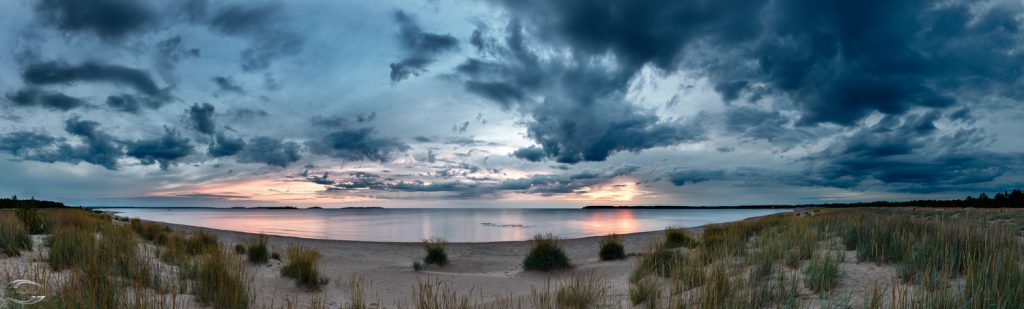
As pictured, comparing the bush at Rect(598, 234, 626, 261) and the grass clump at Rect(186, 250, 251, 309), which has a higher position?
the grass clump at Rect(186, 250, 251, 309)

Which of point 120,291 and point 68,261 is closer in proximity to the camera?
point 120,291

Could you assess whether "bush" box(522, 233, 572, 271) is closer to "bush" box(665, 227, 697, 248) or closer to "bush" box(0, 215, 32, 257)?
"bush" box(665, 227, 697, 248)

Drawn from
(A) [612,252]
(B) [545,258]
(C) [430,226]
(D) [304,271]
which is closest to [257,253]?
(D) [304,271]

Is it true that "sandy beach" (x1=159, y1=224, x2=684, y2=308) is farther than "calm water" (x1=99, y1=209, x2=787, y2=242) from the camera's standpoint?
No

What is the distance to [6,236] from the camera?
8.23 metres

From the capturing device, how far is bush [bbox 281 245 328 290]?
994 cm

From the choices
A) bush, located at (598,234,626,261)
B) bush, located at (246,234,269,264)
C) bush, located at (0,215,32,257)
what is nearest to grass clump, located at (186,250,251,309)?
bush, located at (0,215,32,257)

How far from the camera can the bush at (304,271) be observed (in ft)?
32.6

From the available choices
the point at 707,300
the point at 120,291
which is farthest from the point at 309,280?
the point at 707,300

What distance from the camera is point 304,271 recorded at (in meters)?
10.0

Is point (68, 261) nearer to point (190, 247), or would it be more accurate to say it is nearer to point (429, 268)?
point (190, 247)

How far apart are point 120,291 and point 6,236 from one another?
5.25m

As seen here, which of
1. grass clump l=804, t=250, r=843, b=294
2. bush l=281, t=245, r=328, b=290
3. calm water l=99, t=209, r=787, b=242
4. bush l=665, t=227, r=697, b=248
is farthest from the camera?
calm water l=99, t=209, r=787, b=242

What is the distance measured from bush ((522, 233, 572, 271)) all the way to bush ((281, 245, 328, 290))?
566cm
